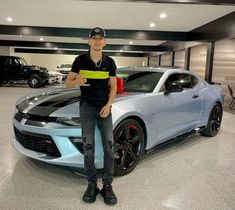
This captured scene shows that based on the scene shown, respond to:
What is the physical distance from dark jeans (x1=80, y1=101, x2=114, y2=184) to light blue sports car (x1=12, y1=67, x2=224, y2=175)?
0.58 ft

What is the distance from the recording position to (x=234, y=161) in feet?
11.8

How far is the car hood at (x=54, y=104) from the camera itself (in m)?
2.72

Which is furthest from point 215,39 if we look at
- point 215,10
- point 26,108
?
point 26,108

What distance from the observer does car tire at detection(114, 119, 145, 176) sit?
2.83m

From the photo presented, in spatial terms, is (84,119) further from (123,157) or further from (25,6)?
(25,6)

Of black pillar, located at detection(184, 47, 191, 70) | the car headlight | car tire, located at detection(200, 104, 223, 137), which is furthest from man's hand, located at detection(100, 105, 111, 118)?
black pillar, located at detection(184, 47, 191, 70)

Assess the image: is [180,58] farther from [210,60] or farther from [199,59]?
[210,60]

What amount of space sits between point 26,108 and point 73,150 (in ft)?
2.58

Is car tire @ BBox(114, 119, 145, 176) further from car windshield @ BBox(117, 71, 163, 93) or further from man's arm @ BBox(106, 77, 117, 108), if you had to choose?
car windshield @ BBox(117, 71, 163, 93)

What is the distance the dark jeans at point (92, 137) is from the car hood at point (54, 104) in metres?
0.34

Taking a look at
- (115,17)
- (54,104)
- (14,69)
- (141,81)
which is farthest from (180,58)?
(54,104)

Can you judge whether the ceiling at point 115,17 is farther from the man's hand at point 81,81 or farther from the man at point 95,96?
the man's hand at point 81,81

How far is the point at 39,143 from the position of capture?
276cm

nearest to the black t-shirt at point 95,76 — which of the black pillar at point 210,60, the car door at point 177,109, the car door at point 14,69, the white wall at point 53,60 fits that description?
the car door at point 177,109
